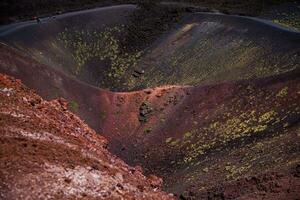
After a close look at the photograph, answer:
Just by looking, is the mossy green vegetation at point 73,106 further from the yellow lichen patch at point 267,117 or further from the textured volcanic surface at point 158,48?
the yellow lichen patch at point 267,117

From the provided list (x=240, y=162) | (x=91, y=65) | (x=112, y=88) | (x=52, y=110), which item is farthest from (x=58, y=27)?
(x=240, y=162)

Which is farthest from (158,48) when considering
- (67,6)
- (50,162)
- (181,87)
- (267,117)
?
(50,162)

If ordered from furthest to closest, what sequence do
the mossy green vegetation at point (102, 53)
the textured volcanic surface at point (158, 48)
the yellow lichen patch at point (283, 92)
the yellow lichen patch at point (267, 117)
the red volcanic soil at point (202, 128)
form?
the mossy green vegetation at point (102, 53), the textured volcanic surface at point (158, 48), the yellow lichen patch at point (283, 92), the yellow lichen patch at point (267, 117), the red volcanic soil at point (202, 128)

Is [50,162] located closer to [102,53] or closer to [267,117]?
[267,117]

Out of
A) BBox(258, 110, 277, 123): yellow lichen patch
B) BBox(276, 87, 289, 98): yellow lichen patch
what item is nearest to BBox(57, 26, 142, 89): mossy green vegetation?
BBox(276, 87, 289, 98): yellow lichen patch

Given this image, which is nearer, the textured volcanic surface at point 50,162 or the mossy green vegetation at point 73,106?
the textured volcanic surface at point 50,162

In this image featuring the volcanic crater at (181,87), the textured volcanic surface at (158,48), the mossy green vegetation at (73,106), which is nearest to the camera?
the volcanic crater at (181,87)

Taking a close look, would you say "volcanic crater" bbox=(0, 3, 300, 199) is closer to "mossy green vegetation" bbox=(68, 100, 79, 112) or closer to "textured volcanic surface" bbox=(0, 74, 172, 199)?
"mossy green vegetation" bbox=(68, 100, 79, 112)

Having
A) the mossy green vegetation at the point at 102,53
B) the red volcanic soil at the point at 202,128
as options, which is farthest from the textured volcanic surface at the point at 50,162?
the mossy green vegetation at the point at 102,53

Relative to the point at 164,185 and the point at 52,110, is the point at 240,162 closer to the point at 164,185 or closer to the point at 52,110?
the point at 164,185
